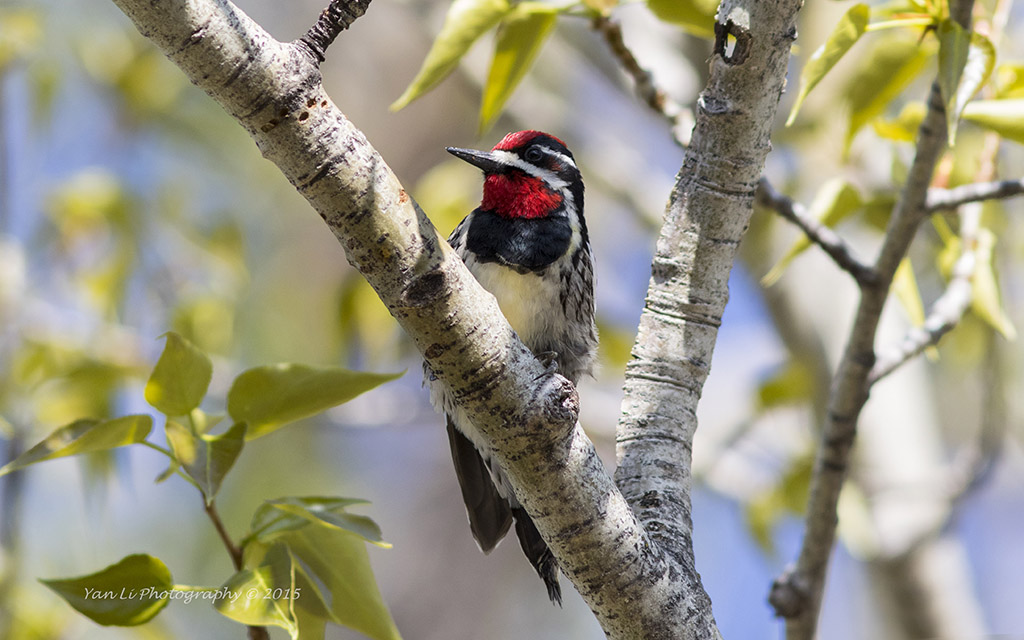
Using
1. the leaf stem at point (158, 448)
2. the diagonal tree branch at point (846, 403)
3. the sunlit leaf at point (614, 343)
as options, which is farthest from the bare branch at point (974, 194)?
the sunlit leaf at point (614, 343)

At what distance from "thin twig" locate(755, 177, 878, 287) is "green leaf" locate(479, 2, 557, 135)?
0.44 meters

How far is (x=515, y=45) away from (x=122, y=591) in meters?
0.99

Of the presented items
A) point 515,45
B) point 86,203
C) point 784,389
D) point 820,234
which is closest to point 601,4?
point 515,45

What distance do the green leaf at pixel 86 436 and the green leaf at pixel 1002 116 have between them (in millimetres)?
1278

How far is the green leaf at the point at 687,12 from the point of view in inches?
56.4

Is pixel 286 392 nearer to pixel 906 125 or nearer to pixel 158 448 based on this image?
pixel 158 448

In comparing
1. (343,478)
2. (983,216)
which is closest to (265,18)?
(343,478)

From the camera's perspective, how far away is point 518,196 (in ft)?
6.81

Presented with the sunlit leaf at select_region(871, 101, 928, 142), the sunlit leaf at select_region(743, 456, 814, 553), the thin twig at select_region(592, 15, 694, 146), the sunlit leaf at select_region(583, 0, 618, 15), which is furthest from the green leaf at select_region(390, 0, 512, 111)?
the sunlit leaf at select_region(743, 456, 814, 553)

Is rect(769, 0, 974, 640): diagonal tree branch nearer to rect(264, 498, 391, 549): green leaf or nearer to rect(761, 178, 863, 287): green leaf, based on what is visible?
rect(761, 178, 863, 287): green leaf

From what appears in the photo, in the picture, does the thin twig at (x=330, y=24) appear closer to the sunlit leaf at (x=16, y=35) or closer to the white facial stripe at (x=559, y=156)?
the white facial stripe at (x=559, y=156)

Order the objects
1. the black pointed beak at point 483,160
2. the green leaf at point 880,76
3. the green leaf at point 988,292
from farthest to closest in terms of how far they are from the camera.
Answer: the black pointed beak at point 483,160 < the green leaf at point 988,292 < the green leaf at point 880,76

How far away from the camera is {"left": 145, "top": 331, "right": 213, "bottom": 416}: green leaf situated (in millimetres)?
1176

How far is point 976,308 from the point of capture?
1.74 meters
